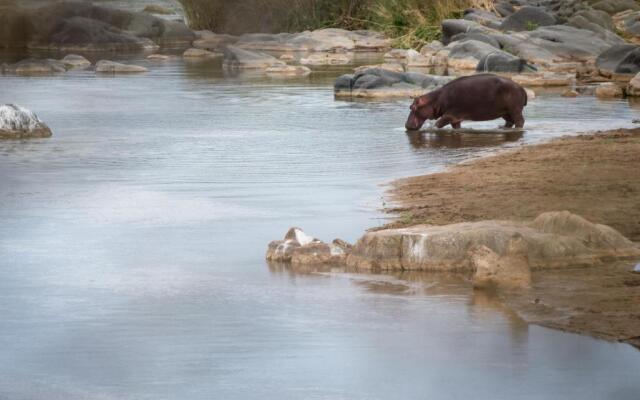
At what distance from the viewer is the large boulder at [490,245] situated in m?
7.75

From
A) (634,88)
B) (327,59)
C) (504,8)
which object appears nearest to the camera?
(634,88)

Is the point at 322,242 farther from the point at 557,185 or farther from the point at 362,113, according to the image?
the point at 362,113

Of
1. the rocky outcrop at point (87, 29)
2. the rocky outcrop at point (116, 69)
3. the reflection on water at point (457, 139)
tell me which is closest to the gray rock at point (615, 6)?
the rocky outcrop at point (87, 29)

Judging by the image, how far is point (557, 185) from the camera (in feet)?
35.2

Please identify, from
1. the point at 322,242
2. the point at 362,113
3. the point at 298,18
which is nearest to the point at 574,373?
the point at 322,242

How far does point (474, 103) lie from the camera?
637 inches

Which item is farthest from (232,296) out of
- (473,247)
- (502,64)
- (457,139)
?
(502,64)

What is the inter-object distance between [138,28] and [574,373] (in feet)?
128

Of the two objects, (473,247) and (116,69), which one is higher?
(473,247)

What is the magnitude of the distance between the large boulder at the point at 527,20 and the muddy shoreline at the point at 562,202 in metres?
17.9

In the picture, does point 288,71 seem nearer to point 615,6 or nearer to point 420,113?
point 420,113

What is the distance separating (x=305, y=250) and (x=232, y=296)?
976mm

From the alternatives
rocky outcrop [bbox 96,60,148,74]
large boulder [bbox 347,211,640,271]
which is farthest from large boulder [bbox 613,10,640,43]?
large boulder [bbox 347,211,640,271]

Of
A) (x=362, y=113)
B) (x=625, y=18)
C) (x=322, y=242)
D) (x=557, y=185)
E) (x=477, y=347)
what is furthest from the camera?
(x=625, y=18)
